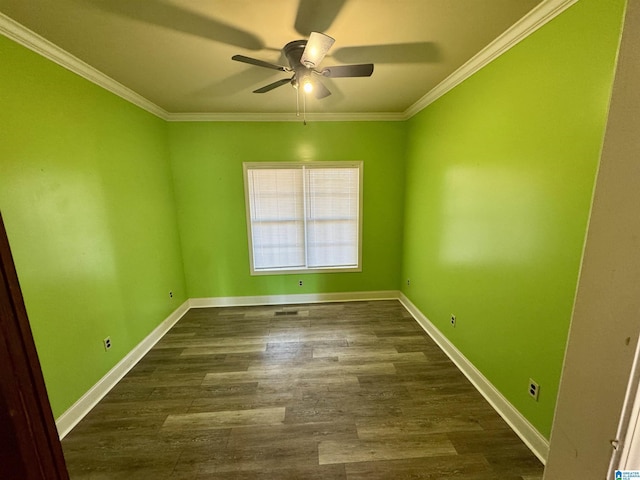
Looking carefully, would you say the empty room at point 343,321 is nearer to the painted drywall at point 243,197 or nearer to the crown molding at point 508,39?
the crown molding at point 508,39

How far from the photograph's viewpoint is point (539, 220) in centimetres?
149

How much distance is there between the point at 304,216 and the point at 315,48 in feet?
7.40

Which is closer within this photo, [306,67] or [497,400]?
[306,67]

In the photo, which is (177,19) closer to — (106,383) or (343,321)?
(106,383)

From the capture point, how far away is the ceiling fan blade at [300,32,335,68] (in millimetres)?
1345

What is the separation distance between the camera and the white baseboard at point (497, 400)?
152 cm

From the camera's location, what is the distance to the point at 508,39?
63.5 inches

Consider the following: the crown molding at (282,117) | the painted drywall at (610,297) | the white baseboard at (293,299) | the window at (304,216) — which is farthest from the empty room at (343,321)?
the window at (304,216)

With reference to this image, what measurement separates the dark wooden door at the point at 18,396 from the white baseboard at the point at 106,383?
1314 millimetres

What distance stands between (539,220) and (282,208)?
9.10 ft

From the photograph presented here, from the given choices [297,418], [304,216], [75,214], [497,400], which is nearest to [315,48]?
[75,214]

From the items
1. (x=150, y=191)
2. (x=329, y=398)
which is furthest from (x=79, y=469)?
(x=150, y=191)

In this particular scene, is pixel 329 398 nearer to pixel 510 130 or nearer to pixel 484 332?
pixel 484 332

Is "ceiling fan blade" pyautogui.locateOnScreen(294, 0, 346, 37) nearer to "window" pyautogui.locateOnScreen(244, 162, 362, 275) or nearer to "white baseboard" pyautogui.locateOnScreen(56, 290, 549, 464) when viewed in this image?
"window" pyautogui.locateOnScreen(244, 162, 362, 275)
